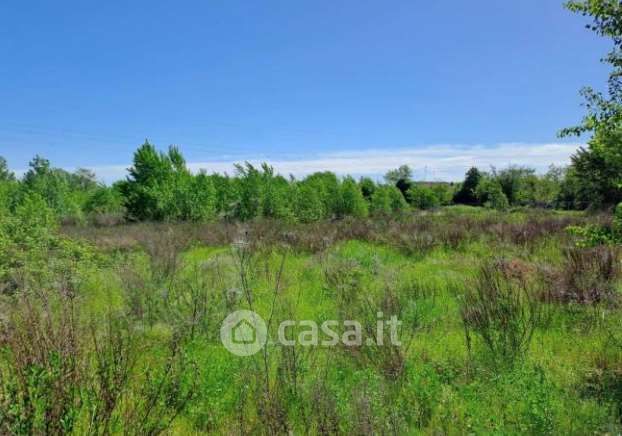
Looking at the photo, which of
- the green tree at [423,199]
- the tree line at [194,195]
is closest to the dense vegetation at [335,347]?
the tree line at [194,195]

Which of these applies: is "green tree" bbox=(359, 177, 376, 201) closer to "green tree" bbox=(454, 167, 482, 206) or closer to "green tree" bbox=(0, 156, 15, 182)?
"green tree" bbox=(454, 167, 482, 206)

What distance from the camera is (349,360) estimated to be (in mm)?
3547

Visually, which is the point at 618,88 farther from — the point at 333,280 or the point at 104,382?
the point at 333,280

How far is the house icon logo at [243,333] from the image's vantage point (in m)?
3.83

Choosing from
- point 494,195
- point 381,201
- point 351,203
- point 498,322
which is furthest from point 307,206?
point 494,195

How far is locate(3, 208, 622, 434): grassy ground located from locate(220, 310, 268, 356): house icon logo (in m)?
0.12

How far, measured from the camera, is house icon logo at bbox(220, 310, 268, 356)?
3.83 meters

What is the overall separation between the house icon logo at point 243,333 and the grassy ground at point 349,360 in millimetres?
118

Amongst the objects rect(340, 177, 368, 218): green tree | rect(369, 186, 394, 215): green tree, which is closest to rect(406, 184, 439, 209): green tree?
rect(369, 186, 394, 215): green tree

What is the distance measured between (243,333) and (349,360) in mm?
1378

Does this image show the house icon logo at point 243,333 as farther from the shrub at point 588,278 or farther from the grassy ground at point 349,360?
the shrub at point 588,278

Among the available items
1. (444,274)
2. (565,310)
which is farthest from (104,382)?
(444,274)

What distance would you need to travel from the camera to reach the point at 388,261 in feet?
27.7

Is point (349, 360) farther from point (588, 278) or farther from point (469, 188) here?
point (469, 188)
